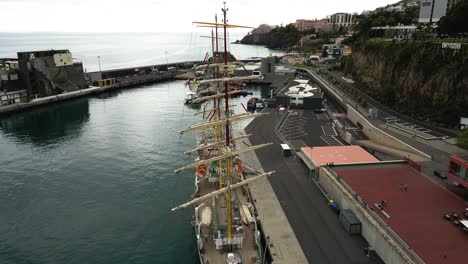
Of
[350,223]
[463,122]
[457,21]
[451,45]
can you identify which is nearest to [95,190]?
[350,223]

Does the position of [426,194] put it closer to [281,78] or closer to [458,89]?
[458,89]

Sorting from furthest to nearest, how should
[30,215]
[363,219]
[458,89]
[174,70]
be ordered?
[174,70], [458,89], [30,215], [363,219]

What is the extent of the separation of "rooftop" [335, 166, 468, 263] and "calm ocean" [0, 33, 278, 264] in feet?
60.2

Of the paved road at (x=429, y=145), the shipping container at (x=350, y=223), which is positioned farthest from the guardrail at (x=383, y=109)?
the shipping container at (x=350, y=223)

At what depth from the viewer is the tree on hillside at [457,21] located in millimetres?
62531

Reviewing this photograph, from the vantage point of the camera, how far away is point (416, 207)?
31.1 metres

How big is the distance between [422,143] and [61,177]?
5197 cm

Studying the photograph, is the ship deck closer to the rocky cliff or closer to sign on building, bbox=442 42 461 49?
the rocky cliff

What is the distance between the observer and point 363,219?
3000cm

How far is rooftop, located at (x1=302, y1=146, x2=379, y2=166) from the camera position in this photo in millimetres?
43594

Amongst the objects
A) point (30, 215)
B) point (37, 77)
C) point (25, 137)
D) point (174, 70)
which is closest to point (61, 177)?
point (30, 215)

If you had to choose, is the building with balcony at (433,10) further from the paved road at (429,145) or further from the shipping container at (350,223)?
the shipping container at (350,223)

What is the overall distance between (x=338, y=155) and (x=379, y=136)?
34.1 ft

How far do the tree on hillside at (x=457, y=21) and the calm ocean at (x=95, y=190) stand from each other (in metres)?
54.0
